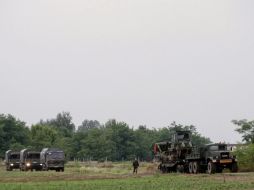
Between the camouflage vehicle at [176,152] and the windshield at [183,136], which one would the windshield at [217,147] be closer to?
the camouflage vehicle at [176,152]

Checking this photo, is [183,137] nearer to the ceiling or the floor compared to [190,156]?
nearer to the ceiling

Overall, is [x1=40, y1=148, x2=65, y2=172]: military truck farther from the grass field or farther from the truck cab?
the grass field

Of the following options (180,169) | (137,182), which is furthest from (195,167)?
(137,182)

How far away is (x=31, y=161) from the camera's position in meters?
72.9

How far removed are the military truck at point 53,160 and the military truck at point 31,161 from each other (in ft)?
10.5

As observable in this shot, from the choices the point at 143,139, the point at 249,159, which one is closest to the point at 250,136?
the point at 249,159

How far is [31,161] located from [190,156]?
90.2 feet

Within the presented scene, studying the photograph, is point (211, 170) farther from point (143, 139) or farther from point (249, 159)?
point (143, 139)

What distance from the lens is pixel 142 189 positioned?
2833 centimetres

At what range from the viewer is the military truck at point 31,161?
72.4 meters

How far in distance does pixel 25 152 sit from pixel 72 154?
57.7 meters

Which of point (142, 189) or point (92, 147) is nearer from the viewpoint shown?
point (142, 189)

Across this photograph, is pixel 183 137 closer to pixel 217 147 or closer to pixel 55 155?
pixel 217 147

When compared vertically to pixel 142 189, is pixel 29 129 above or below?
above
